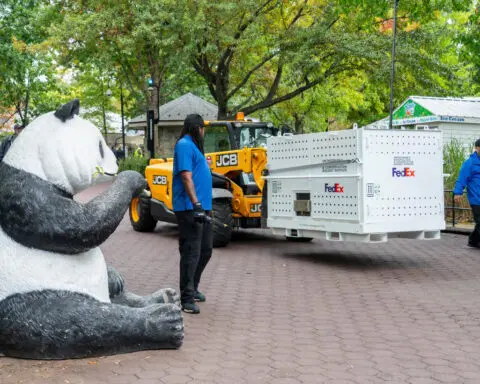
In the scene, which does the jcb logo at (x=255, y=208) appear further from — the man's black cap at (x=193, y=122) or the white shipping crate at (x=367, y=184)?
the man's black cap at (x=193, y=122)

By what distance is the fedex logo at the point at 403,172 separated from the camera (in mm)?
9258

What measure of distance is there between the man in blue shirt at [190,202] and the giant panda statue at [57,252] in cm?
155

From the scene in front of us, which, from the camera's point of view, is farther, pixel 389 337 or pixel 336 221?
pixel 336 221

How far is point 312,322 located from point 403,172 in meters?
3.80

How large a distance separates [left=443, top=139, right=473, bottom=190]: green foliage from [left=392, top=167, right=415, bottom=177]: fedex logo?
20.0 feet

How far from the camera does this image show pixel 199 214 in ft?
20.6

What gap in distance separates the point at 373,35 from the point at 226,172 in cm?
1137

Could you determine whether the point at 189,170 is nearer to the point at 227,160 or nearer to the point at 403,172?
the point at 403,172

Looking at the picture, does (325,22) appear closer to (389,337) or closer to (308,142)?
(308,142)

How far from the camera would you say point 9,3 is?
1099 inches

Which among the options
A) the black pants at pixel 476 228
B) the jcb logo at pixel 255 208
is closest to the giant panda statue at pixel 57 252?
the jcb logo at pixel 255 208

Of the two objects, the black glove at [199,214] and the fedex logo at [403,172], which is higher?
the fedex logo at [403,172]

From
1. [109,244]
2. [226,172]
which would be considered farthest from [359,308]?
[109,244]

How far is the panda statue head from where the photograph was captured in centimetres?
464
